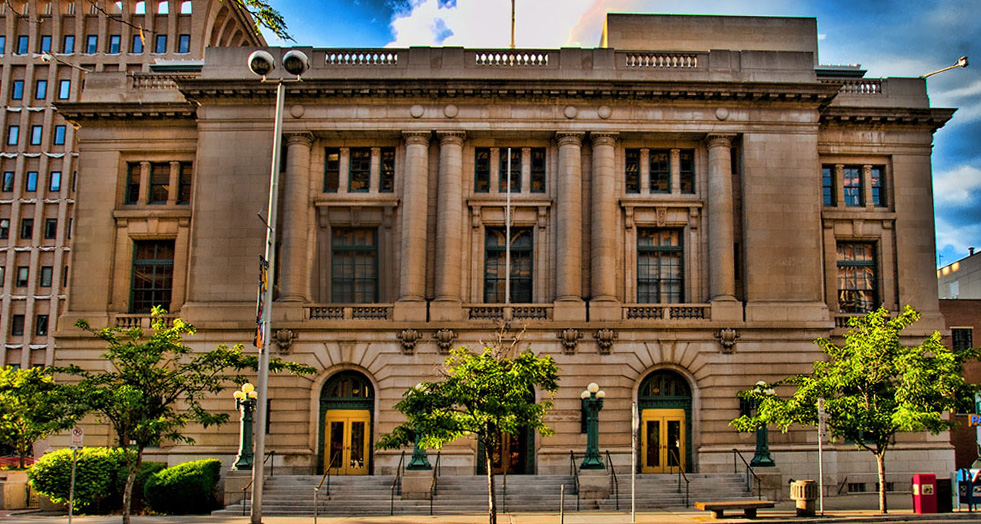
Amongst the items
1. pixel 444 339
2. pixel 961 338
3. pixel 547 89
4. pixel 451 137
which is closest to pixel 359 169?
pixel 451 137

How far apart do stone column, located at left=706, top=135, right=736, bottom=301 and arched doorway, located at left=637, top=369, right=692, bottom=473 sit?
4101 millimetres

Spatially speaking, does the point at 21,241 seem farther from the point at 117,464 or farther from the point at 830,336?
the point at 830,336

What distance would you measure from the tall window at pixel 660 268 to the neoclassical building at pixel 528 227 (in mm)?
97

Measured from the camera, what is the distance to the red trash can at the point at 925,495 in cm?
2706

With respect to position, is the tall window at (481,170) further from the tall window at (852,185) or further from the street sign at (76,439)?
the street sign at (76,439)

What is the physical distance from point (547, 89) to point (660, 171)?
6314 mm

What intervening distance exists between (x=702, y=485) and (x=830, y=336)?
933cm

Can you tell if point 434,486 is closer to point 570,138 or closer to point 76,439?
point 76,439

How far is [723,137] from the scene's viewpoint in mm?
36594

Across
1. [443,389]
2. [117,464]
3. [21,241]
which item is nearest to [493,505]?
[443,389]

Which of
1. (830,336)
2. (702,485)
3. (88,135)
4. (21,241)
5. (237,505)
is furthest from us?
(21,241)

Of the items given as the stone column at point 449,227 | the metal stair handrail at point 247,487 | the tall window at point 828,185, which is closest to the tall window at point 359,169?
the stone column at point 449,227

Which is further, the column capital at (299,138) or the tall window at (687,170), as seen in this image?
the tall window at (687,170)

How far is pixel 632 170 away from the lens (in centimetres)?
3784
